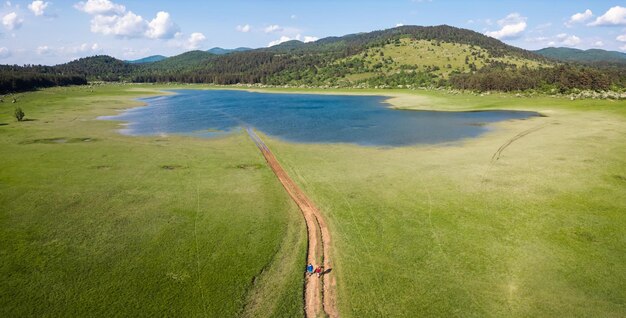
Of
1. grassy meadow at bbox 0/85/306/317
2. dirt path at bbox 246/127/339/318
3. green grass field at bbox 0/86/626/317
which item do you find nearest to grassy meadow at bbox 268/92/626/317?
green grass field at bbox 0/86/626/317

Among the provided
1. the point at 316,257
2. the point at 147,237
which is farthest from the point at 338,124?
the point at 147,237

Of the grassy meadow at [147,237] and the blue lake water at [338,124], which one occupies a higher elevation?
the blue lake water at [338,124]

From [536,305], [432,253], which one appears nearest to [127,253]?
[432,253]

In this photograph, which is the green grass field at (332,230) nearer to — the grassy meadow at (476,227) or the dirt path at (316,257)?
the grassy meadow at (476,227)

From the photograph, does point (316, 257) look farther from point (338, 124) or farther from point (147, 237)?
point (338, 124)

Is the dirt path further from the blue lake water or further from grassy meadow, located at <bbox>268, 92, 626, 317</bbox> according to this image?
the blue lake water

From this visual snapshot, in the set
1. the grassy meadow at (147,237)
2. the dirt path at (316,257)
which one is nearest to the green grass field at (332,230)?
the grassy meadow at (147,237)
